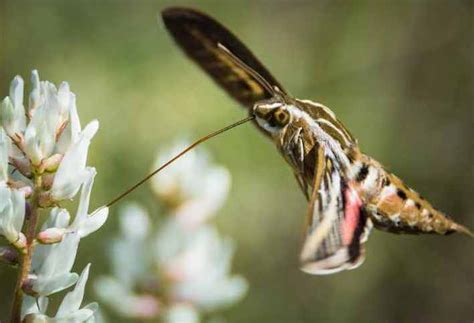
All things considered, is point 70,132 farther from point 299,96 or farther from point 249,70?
point 299,96

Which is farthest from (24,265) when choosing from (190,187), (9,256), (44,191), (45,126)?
(190,187)

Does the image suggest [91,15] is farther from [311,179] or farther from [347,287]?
[311,179]

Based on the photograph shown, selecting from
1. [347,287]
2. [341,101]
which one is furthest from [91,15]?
[347,287]

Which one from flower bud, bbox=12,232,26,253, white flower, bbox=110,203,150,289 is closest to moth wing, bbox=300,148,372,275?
flower bud, bbox=12,232,26,253

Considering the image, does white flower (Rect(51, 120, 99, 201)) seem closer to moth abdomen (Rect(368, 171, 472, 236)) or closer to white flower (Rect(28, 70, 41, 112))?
white flower (Rect(28, 70, 41, 112))

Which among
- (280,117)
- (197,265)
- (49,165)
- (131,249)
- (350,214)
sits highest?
(49,165)

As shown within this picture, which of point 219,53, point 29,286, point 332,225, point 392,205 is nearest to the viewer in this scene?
point 29,286
